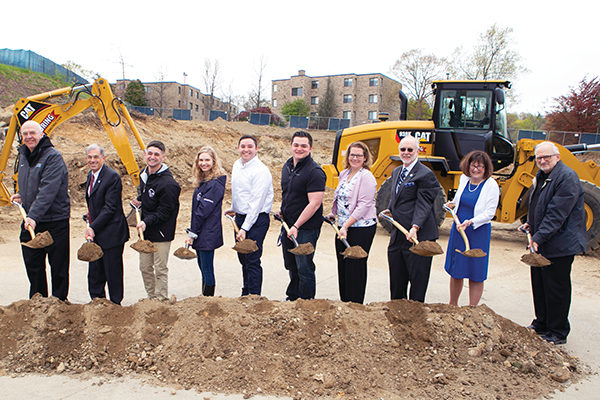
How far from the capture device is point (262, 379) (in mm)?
3041

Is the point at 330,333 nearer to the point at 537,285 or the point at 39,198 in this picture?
the point at 537,285

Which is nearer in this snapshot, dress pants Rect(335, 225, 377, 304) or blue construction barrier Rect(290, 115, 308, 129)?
dress pants Rect(335, 225, 377, 304)

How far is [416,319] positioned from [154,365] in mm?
2163

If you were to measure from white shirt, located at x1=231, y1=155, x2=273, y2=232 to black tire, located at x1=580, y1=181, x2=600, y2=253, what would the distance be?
6.37 m

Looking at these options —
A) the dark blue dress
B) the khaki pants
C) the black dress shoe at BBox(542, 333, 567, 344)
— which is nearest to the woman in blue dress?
the dark blue dress

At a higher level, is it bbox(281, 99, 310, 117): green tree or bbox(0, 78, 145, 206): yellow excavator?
bbox(281, 99, 310, 117): green tree

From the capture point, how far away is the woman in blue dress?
400 centimetres

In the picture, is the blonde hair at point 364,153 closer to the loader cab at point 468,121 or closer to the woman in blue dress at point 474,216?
the woman in blue dress at point 474,216

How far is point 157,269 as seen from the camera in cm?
444

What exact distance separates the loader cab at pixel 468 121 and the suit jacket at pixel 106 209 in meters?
6.54

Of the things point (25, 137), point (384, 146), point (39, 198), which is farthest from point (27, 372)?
point (384, 146)

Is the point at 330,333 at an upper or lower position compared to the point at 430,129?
lower

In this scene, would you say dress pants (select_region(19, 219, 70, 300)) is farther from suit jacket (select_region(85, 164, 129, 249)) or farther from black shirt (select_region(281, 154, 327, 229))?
black shirt (select_region(281, 154, 327, 229))

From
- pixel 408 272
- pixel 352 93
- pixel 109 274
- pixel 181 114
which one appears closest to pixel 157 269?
pixel 109 274
